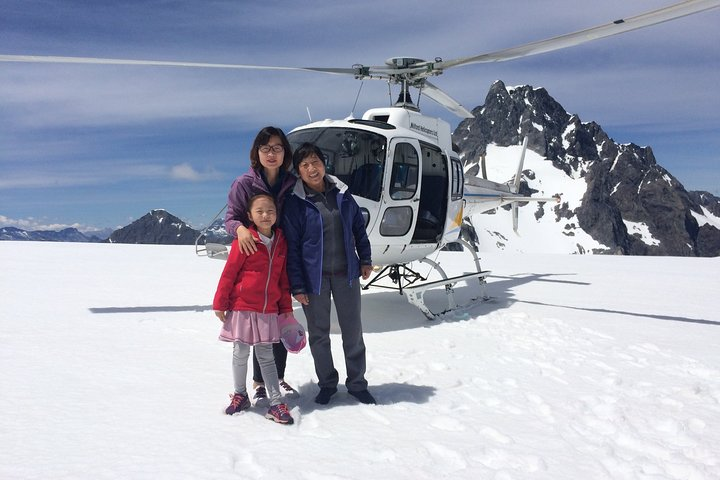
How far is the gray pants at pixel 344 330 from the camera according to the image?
3.92 m

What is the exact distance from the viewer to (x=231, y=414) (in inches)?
140

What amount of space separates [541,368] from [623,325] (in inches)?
107

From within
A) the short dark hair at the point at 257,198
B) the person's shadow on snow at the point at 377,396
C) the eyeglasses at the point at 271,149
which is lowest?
the person's shadow on snow at the point at 377,396

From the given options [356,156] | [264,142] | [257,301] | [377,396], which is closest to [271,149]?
[264,142]

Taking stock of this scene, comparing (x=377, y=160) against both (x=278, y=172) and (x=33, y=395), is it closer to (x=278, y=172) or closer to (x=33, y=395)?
(x=278, y=172)

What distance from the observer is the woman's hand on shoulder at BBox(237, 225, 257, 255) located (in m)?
3.40

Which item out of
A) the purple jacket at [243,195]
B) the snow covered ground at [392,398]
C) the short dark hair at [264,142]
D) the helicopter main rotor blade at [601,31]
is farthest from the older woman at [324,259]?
the helicopter main rotor blade at [601,31]

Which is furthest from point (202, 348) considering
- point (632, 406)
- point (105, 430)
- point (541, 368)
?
point (632, 406)

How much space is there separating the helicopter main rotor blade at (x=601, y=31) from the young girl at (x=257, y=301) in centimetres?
390

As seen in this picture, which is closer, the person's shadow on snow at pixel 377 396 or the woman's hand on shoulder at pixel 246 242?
the woman's hand on shoulder at pixel 246 242

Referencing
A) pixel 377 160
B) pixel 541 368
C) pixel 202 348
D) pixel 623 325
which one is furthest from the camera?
pixel 623 325

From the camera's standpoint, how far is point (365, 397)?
155 inches

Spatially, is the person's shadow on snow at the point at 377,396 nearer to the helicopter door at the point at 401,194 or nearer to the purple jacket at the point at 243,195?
the purple jacket at the point at 243,195

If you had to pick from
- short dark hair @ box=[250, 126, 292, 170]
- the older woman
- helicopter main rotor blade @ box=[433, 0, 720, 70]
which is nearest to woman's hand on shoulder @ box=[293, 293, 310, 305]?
the older woman
